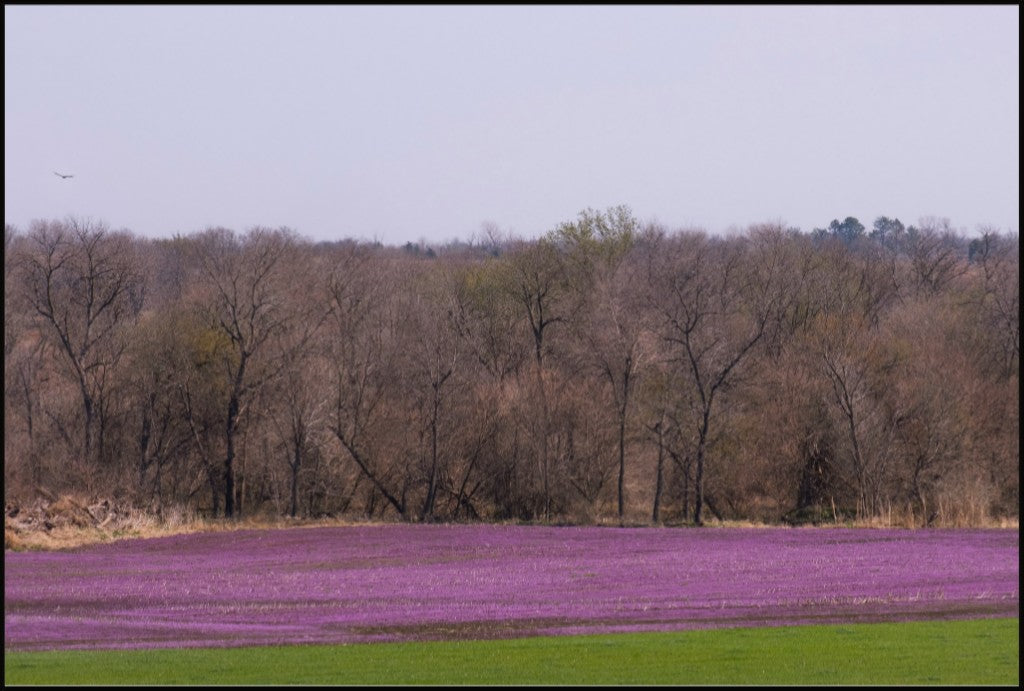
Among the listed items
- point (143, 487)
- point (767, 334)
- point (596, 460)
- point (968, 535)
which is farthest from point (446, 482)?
point (968, 535)

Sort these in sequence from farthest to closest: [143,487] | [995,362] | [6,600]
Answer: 1. [995,362]
2. [143,487]
3. [6,600]

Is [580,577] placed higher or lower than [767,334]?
lower

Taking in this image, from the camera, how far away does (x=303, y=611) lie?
29.9 m

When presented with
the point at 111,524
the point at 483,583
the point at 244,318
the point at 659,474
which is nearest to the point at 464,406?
the point at 659,474

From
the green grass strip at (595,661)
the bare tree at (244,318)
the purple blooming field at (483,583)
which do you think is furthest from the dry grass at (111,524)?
the green grass strip at (595,661)

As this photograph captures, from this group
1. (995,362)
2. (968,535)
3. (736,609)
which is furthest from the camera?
(995,362)

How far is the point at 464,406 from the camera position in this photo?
69.0 m

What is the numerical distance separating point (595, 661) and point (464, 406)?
155 feet

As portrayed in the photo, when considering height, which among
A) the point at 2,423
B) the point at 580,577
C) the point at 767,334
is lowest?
the point at 580,577

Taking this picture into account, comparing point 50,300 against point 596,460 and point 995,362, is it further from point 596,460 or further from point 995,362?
point 995,362

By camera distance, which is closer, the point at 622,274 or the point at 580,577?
the point at 580,577

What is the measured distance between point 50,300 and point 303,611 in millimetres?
42911

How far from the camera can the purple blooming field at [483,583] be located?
88.7ft

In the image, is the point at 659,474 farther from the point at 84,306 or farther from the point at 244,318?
the point at 84,306
